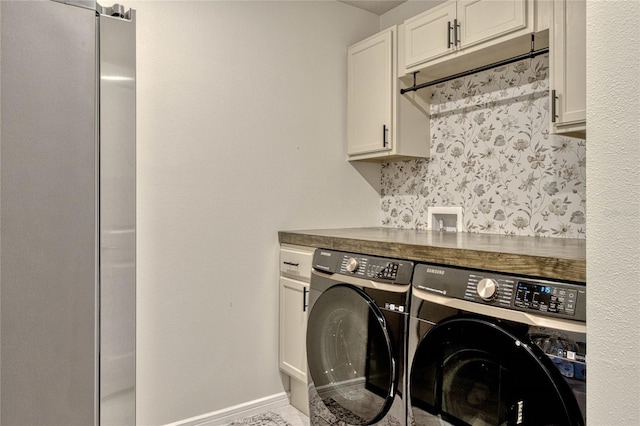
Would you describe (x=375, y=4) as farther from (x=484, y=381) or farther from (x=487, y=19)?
(x=484, y=381)

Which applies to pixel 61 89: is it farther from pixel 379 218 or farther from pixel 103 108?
pixel 379 218

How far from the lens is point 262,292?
8.23 feet

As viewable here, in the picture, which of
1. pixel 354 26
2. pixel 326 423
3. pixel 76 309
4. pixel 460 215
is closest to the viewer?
pixel 76 309

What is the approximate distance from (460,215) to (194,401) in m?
1.78

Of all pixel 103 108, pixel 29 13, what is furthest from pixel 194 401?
pixel 29 13

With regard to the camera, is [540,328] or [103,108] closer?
[103,108]

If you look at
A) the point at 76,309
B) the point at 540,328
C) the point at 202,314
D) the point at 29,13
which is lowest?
the point at 202,314

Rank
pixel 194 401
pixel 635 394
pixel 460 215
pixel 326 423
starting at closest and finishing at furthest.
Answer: pixel 635 394 → pixel 326 423 → pixel 194 401 → pixel 460 215


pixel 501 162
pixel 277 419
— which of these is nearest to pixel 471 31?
pixel 501 162

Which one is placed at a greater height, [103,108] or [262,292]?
[103,108]

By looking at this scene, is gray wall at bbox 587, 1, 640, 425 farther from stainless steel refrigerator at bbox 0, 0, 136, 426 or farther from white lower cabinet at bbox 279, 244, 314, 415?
white lower cabinet at bbox 279, 244, 314, 415

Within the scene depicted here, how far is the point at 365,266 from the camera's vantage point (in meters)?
1.86

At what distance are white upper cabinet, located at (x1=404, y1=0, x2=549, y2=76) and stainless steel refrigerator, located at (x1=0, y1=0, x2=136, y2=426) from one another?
1.66m

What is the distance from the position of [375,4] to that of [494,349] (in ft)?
7.83
